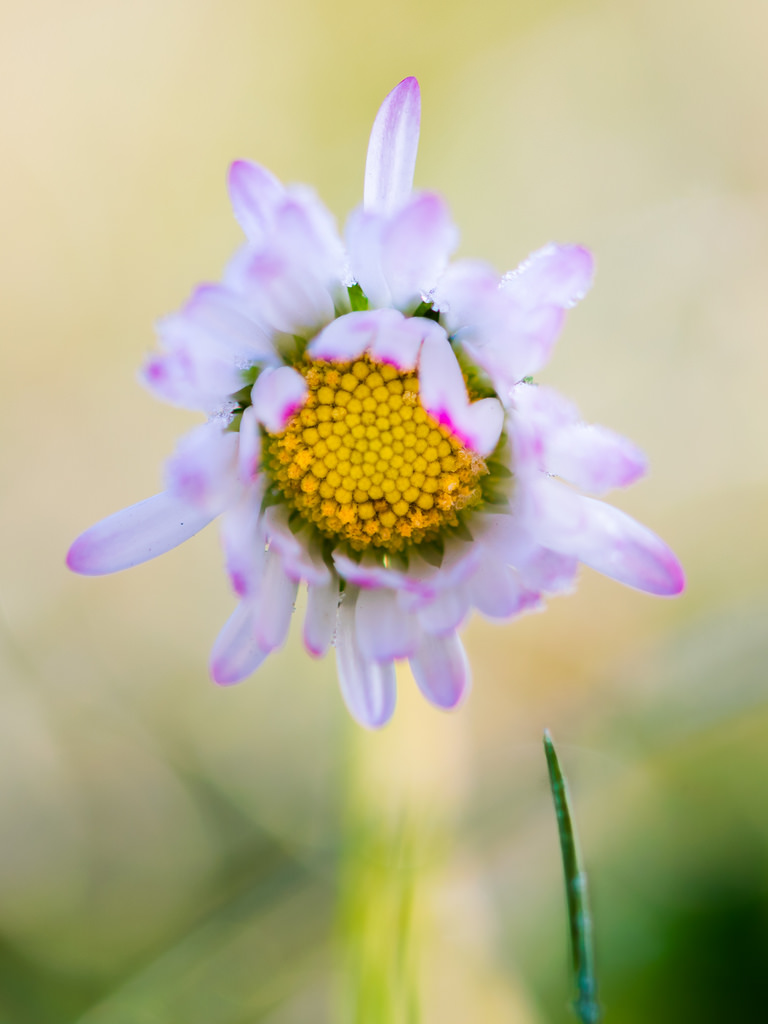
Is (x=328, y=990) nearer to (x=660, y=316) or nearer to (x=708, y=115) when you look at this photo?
(x=660, y=316)

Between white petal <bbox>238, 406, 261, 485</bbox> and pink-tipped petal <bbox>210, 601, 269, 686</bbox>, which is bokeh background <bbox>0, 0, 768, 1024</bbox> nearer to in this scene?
pink-tipped petal <bbox>210, 601, 269, 686</bbox>

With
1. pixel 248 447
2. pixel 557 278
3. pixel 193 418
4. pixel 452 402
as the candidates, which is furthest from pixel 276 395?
pixel 193 418

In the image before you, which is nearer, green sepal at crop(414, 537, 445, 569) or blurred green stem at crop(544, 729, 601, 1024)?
blurred green stem at crop(544, 729, 601, 1024)

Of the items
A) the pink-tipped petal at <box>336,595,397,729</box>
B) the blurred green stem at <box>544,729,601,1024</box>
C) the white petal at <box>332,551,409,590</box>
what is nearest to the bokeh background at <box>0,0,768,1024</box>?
the pink-tipped petal at <box>336,595,397,729</box>

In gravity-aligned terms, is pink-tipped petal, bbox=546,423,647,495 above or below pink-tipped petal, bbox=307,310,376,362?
below

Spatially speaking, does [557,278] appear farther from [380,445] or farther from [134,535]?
[134,535]

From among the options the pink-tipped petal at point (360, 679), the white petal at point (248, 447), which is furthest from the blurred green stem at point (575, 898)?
the white petal at point (248, 447)
